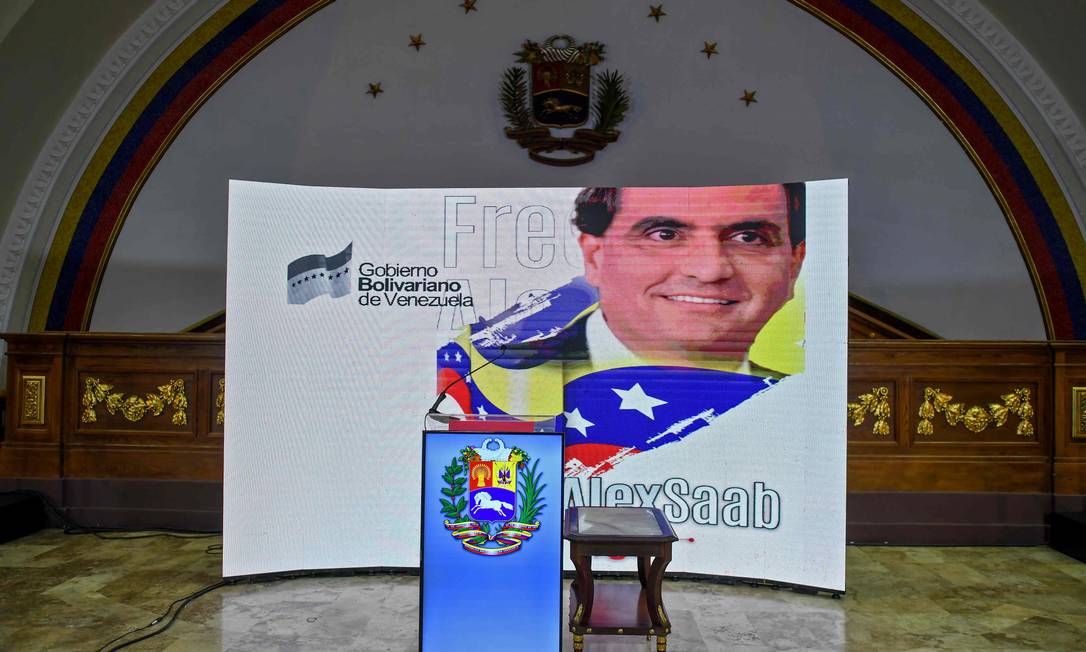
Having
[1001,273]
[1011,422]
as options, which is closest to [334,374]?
[1011,422]

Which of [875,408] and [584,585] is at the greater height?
[875,408]

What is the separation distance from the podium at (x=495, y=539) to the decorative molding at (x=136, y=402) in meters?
3.44

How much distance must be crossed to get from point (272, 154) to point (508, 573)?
464cm

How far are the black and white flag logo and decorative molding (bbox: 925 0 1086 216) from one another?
489cm

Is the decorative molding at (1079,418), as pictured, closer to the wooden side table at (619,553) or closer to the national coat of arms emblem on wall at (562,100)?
the national coat of arms emblem on wall at (562,100)

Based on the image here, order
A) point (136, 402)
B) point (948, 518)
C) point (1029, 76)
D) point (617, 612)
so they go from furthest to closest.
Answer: point (1029, 76)
point (136, 402)
point (948, 518)
point (617, 612)

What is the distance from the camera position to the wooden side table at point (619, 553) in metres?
3.10

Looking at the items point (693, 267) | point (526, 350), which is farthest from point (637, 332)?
point (526, 350)

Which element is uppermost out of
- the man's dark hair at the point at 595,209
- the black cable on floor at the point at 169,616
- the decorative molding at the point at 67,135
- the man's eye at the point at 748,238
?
the decorative molding at the point at 67,135

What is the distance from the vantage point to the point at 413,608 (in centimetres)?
412

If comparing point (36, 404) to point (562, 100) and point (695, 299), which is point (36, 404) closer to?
point (562, 100)

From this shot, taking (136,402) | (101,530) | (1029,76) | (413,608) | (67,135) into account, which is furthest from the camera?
(67,135)

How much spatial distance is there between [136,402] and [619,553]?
4211 mm

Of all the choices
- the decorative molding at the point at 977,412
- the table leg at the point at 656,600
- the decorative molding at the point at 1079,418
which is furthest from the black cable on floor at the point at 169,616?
the decorative molding at the point at 1079,418
